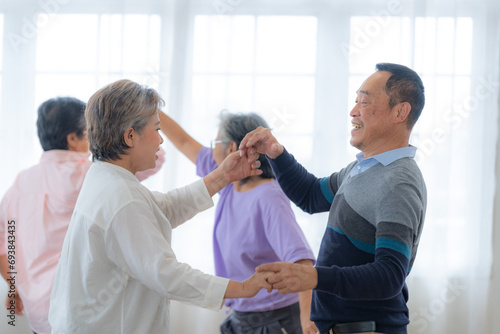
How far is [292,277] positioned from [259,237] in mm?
780

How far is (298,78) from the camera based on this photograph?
3.49 metres

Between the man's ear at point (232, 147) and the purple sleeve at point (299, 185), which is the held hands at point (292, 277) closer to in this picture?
the purple sleeve at point (299, 185)

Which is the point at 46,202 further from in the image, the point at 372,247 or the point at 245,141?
the point at 372,247

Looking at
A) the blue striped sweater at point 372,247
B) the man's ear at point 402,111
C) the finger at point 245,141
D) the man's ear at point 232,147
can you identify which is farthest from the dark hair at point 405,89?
the man's ear at point 232,147

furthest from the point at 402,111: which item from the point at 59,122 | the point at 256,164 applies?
the point at 59,122

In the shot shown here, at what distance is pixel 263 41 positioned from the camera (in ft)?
11.4

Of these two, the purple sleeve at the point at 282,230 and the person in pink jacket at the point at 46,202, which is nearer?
the purple sleeve at the point at 282,230

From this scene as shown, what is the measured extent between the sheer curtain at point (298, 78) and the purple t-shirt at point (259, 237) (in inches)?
40.4

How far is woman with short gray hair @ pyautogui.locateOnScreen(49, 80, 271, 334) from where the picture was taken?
1.60m

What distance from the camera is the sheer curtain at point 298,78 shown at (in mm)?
3430

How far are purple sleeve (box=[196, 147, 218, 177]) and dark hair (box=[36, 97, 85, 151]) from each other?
1.98 feet

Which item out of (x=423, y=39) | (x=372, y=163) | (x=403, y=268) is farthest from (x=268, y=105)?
(x=403, y=268)

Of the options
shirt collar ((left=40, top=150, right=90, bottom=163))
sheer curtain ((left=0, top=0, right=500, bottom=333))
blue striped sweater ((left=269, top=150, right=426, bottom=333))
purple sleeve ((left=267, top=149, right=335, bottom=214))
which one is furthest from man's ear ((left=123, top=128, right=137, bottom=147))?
sheer curtain ((left=0, top=0, right=500, bottom=333))

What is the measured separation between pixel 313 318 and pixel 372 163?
54 cm
